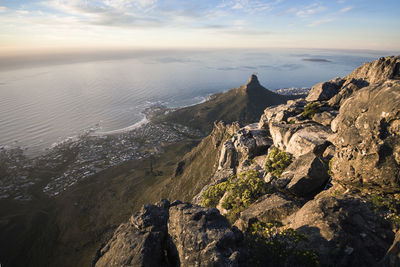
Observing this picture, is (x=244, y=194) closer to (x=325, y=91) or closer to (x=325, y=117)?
(x=325, y=117)

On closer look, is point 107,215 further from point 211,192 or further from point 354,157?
point 354,157

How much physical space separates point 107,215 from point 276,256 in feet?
288

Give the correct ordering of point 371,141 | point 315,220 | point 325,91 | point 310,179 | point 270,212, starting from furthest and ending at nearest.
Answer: point 325,91 → point 310,179 → point 270,212 → point 371,141 → point 315,220

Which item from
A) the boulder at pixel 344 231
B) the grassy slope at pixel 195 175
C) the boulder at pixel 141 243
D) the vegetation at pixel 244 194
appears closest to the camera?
the boulder at pixel 344 231

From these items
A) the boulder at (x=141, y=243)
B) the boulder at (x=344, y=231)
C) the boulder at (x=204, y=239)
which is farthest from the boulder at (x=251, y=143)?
the boulder at (x=204, y=239)

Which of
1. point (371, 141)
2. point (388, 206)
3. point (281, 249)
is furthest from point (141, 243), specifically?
point (371, 141)

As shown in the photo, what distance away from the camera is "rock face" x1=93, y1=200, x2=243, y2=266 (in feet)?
34.2

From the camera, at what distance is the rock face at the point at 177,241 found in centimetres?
1044

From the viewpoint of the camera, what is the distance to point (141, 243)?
11.9m

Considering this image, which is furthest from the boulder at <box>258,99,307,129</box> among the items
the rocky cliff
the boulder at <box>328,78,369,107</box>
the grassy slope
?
the grassy slope

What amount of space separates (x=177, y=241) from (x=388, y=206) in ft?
48.2

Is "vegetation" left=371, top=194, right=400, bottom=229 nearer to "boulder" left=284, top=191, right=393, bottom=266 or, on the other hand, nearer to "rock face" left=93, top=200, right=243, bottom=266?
"boulder" left=284, top=191, right=393, bottom=266

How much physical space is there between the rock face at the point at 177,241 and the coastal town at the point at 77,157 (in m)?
112

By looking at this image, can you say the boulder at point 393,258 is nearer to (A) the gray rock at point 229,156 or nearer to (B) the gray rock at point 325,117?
(B) the gray rock at point 325,117
